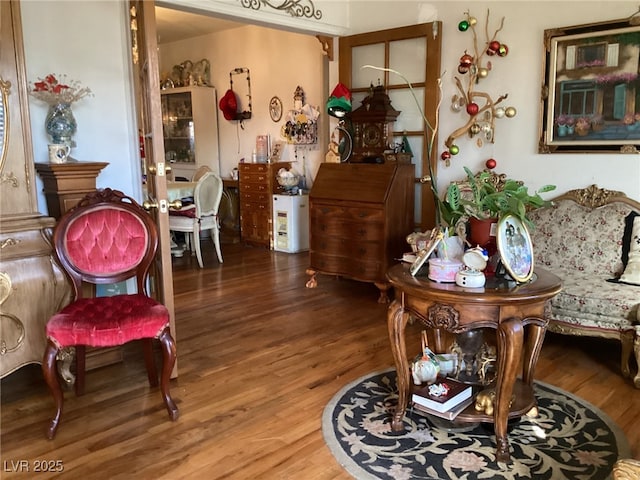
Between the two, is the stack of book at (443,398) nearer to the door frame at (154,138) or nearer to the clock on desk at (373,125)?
the door frame at (154,138)

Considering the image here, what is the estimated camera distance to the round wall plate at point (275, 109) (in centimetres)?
637

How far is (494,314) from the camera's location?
6.46ft

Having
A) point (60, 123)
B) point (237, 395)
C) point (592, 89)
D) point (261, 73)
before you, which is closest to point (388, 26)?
point (592, 89)

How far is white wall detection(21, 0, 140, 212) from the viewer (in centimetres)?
279

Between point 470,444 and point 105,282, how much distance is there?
185cm

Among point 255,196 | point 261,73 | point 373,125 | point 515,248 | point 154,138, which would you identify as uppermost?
point 261,73

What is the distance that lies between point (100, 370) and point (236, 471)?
1.30 m

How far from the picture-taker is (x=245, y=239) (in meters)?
6.55

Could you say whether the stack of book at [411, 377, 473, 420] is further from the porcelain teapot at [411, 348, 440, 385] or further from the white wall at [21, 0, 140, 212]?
the white wall at [21, 0, 140, 212]

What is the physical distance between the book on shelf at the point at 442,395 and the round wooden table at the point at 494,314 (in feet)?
0.20

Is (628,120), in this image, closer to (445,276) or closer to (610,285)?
(610,285)

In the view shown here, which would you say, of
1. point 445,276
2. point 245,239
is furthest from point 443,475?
point 245,239

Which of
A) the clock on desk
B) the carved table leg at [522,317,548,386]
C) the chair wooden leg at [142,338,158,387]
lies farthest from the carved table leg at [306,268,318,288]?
the carved table leg at [522,317,548,386]

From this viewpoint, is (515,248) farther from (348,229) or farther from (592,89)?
(348,229)
